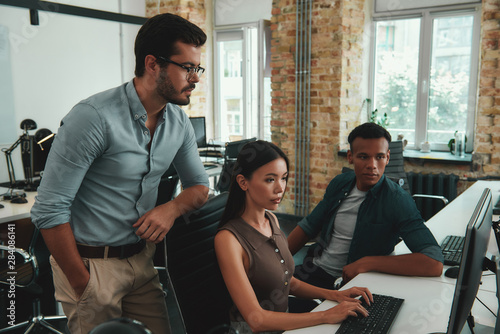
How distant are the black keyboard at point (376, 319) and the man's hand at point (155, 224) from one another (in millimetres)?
601

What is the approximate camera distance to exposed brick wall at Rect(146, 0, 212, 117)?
217 inches

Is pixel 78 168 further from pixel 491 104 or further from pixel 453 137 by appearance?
pixel 453 137

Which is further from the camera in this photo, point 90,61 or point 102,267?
point 90,61

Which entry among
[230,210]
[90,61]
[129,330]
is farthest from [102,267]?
[90,61]

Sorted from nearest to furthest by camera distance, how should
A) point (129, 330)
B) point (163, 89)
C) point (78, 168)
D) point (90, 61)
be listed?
point (129, 330) → point (78, 168) → point (163, 89) → point (90, 61)

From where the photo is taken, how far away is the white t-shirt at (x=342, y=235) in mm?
2039

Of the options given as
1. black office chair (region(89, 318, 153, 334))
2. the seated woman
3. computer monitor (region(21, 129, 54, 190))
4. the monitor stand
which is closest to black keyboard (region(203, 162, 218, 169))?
computer monitor (region(21, 129, 54, 190))

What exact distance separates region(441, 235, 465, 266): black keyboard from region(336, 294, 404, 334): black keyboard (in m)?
0.52

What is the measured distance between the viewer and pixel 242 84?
19.1 ft

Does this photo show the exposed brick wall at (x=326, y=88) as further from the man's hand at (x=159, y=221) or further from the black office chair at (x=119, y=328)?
the black office chair at (x=119, y=328)

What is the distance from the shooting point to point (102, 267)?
1.38m

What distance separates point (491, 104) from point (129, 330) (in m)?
4.09

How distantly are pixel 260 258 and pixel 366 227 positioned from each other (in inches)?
26.2

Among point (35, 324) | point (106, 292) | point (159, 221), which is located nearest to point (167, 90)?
point (159, 221)
